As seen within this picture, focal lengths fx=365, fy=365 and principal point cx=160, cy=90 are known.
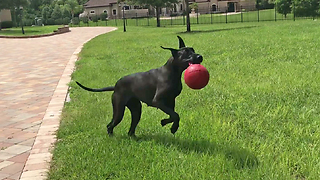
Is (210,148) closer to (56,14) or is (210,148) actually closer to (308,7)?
(308,7)

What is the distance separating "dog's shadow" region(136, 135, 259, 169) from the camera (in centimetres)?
357

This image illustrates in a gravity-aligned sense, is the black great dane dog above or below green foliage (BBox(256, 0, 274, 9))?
below

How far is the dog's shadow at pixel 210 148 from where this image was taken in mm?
3568

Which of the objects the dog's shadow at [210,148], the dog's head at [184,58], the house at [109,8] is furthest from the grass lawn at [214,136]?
the house at [109,8]

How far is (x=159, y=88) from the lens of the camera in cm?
387

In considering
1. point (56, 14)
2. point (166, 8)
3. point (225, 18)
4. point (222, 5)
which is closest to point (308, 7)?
point (225, 18)

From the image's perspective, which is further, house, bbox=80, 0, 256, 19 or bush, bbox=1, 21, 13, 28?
house, bbox=80, 0, 256, 19

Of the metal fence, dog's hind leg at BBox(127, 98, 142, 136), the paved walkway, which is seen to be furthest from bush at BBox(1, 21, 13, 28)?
dog's hind leg at BBox(127, 98, 142, 136)

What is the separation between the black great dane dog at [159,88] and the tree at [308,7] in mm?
37618

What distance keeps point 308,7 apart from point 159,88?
1503 inches

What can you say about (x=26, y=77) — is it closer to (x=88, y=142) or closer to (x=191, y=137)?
(x=88, y=142)

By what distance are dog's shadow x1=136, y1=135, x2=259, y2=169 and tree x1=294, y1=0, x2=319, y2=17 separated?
3753cm

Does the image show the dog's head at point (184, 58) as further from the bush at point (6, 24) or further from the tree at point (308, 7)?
the bush at point (6, 24)

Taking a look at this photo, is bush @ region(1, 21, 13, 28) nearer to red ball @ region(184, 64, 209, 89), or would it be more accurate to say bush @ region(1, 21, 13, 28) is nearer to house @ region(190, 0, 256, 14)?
house @ region(190, 0, 256, 14)
